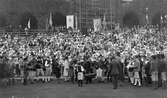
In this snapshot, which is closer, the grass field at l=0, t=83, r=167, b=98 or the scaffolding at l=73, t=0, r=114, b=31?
the grass field at l=0, t=83, r=167, b=98

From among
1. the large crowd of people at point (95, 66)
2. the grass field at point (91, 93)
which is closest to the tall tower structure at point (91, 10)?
the large crowd of people at point (95, 66)

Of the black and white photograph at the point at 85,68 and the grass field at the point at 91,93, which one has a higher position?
the black and white photograph at the point at 85,68

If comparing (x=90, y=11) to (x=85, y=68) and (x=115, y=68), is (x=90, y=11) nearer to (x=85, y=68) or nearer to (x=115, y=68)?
(x=85, y=68)

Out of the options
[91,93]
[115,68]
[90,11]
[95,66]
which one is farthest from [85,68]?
[90,11]

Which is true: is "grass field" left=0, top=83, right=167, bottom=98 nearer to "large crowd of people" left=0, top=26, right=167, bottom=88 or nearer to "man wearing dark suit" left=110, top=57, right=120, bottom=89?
"man wearing dark suit" left=110, top=57, right=120, bottom=89

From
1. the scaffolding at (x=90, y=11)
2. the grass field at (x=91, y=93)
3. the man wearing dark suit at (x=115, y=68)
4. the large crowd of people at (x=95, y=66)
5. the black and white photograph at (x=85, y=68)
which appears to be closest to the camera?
the grass field at (x=91, y=93)

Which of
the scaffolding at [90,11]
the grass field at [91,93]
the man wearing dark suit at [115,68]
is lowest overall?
the grass field at [91,93]

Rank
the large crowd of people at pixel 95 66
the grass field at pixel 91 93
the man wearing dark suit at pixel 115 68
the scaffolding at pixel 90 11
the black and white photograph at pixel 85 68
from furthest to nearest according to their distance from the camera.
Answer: the scaffolding at pixel 90 11, the large crowd of people at pixel 95 66, the man wearing dark suit at pixel 115 68, the black and white photograph at pixel 85 68, the grass field at pixel 91 93

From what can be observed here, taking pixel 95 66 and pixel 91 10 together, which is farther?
pixel 91 10

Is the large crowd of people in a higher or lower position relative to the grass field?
higher

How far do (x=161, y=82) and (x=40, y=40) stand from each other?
20.3m

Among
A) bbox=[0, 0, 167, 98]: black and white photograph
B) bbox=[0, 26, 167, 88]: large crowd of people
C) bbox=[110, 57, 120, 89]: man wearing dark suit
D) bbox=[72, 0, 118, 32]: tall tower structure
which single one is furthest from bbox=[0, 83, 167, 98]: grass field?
bbox=[72, 0, 118, 32]: tall tower structure

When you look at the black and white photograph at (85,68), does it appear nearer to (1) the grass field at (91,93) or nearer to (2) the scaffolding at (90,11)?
(1) the grass field at (91,93)

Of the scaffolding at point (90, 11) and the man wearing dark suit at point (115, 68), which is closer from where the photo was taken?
the man wearing dark suit at point (115, 68)
